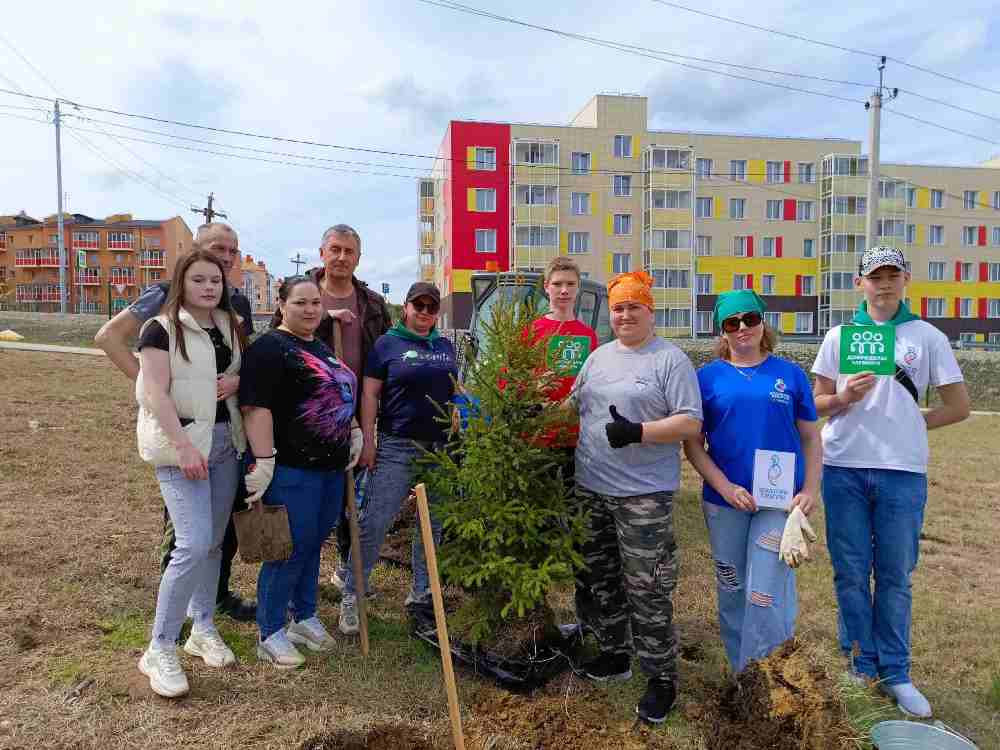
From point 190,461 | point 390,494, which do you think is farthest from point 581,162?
point 190,461

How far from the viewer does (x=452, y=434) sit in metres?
4.01

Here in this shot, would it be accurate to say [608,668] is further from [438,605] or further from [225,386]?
[225,386]

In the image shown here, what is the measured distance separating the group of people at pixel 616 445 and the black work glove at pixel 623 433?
2 centimetres

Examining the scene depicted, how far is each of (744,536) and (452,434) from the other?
5.65 feet

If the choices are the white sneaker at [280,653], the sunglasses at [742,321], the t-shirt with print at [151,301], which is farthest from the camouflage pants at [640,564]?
the t-shirt with print at [151,301]

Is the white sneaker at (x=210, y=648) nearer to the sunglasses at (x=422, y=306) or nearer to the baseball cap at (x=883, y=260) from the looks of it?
the sunglasses at (x=422, y=306)

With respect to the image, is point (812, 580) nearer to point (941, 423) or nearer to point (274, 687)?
point (941, 423)

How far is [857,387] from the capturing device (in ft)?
11.3

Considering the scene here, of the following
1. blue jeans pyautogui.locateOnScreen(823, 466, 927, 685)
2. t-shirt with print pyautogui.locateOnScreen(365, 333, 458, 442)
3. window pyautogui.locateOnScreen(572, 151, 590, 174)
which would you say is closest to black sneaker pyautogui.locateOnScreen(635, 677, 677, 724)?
blue jeans pyautogui.locateOnScreen(823, 466, 927, 685)

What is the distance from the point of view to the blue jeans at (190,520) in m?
3.37

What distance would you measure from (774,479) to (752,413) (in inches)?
13.0

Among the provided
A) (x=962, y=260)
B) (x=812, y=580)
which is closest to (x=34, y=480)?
(x=812, y=580)

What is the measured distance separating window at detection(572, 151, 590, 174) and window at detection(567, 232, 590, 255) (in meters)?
4.03

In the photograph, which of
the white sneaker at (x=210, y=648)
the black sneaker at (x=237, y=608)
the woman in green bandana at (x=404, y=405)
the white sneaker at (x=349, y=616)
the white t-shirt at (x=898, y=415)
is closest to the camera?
the white t-shirt at (x=898, y=415)
